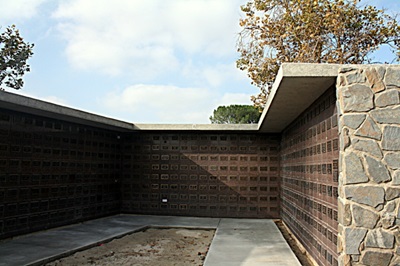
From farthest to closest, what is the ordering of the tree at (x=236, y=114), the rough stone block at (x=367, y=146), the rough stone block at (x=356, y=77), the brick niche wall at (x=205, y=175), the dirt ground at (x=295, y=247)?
1. the tree at (x=236, y=114)
2. the brick niche wall at (x=205, y=175)
3. the dirt ground at (x=295, y=247)
4. the rough stone block at (x=356, y=77)
5. the rough stone block at (x=367, y=146)

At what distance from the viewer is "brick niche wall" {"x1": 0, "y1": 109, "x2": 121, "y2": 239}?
19.7 ft

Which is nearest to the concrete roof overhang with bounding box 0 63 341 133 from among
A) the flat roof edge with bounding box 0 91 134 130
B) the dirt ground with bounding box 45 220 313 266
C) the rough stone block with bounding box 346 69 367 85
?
the flat roof edge with bounding box 0 91 134 130

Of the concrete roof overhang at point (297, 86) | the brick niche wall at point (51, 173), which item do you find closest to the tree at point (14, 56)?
the brick niche wall at point (51, 173)

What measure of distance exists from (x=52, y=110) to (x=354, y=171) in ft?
16.4

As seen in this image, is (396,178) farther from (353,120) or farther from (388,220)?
(353,120)

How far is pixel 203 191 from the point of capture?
30.5 feet

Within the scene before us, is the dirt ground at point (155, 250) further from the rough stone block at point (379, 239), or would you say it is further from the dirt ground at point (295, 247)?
the rough stone block at point (379, 239)

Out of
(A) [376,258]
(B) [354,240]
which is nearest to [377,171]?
(B) [354,240]

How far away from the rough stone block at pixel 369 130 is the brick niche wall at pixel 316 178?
481 millimetres

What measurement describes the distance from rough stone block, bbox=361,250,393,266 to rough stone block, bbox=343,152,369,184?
0.67 meters

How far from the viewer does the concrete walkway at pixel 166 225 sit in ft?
16.4

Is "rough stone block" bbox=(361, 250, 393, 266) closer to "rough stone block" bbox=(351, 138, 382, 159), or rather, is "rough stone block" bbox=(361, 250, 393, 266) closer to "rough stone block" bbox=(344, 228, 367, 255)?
"rough stone block" bbox=(344, 228, 367, 255)

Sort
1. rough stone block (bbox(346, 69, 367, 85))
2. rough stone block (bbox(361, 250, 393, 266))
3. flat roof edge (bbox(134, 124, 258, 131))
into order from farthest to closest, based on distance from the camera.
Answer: flat roof edge (bbox(134, 124, 258, 131)), rough stone block (bbox(346, 69, 367, 85)), rough stone block (bbox(361, 250, 393, 266))

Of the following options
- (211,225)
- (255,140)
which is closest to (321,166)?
(211,225)
